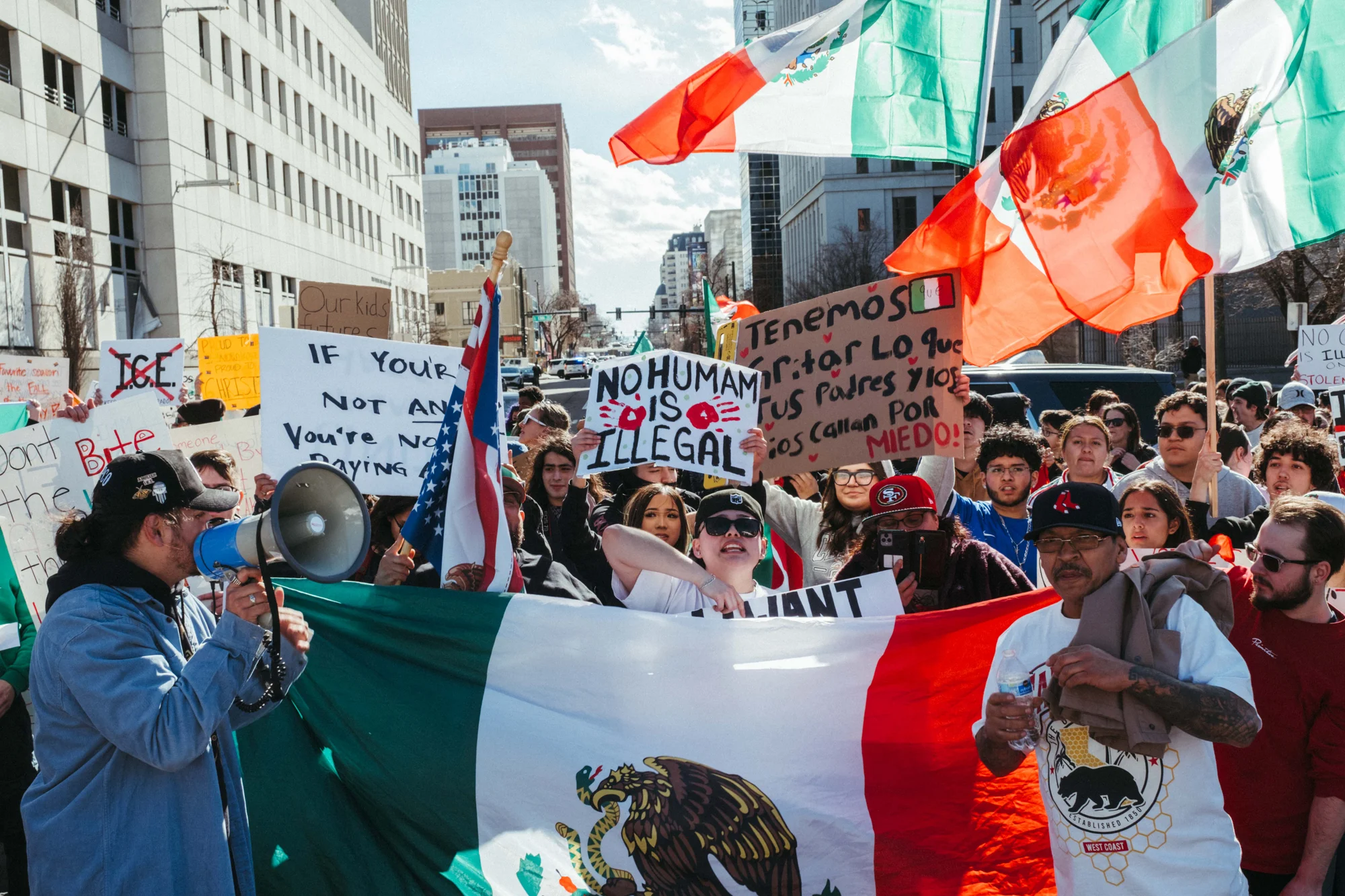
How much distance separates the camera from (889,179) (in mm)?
66000

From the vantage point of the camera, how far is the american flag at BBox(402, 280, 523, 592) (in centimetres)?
393

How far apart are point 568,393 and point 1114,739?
3990cm

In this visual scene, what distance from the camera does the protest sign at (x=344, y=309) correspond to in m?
7.76

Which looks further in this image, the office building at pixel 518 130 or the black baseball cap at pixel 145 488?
the office building at pixel 518 130

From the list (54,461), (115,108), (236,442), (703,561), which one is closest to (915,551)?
(703,561)

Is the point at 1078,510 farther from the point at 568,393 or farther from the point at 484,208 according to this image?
the point at 484,208

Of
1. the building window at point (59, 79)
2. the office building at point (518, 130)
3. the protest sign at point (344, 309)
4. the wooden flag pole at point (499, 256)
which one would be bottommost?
the wooden flag pole at point (499, 256)

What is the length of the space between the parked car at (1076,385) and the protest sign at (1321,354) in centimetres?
277

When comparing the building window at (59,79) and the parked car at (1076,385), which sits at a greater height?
the building window at (59,79)

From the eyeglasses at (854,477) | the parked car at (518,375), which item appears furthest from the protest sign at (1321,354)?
the parked car at (518,375)

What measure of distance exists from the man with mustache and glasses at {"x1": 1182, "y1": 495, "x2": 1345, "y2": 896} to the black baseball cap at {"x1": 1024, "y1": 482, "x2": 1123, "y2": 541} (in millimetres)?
466

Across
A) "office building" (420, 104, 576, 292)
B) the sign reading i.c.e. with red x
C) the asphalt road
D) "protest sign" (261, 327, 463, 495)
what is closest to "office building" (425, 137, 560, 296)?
"office building" (420, 104, 576, 292)

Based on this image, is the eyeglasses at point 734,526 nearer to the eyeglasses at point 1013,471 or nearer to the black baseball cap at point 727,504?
the black baseball cap at point 727,504

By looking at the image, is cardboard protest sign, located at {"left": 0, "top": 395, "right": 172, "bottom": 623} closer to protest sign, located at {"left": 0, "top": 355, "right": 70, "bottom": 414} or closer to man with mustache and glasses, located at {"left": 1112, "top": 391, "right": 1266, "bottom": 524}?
protest sign, located at {"left": 0, "top": 355, "right": 70, "bottom": 414}
